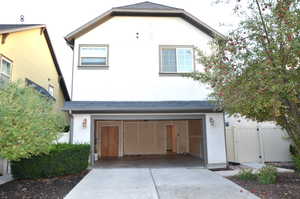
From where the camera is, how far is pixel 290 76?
18.5 feet

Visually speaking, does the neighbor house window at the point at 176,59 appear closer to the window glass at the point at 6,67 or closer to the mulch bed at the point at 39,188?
the mulch bed at the point at 39,188

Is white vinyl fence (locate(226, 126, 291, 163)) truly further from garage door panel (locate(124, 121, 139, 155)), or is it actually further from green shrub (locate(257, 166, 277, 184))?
garage door panel (locate(124, 121, 139, 155))

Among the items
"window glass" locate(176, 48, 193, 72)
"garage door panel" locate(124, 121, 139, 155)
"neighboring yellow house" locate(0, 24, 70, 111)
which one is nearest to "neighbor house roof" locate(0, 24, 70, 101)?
"neighboring yellow house" locate(0, 24, 70, 111)

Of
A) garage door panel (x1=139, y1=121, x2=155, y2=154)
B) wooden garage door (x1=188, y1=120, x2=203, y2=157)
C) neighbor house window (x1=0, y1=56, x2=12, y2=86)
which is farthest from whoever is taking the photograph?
garage door panel (x1=139, y1=121, x2=155, y2=154)

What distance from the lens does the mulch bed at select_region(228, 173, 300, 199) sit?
574cm

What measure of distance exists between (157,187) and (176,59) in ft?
21.4

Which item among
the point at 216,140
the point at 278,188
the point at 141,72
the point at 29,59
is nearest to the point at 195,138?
the point at 216,140

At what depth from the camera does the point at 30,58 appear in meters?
12.4

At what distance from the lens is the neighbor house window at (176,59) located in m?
10.9

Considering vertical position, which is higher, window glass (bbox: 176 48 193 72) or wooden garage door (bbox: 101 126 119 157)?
window glass (bbox: 176 48 193 72)

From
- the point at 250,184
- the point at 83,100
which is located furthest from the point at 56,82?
the point at 250,184

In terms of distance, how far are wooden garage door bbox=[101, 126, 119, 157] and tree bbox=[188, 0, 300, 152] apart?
9.74 meters

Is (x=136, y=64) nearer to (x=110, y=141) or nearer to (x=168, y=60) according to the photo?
(x=168, y=60)

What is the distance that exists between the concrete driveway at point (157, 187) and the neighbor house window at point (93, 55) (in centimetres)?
509
